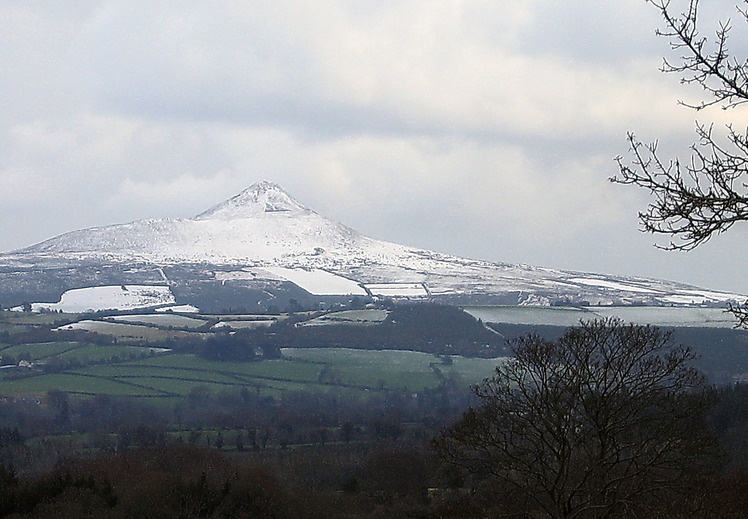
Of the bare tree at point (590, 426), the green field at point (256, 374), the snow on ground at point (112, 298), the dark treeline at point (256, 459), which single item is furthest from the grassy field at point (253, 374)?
the bare tree at point (590, 426)

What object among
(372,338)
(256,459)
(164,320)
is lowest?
(256,459)

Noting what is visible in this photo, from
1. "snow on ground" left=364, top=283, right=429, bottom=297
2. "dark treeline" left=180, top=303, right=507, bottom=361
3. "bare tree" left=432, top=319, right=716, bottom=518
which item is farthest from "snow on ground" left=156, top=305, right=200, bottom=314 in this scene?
"bare tree" left=432, top=319, right=716, bottom=518

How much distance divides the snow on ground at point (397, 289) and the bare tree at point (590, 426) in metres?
151

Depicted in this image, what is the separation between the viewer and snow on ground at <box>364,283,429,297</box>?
17750 centimetres

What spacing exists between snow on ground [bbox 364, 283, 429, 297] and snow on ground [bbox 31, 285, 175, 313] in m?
38.5

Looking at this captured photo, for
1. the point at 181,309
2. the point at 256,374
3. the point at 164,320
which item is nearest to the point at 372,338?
the point at 256,374

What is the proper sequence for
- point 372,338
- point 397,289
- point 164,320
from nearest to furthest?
point 372,338, point 164,320, point 397,289

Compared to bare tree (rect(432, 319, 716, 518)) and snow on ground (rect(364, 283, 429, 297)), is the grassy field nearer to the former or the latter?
bare tree (rect(432, 319, 716, 518))

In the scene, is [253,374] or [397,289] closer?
[253,374]

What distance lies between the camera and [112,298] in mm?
155000

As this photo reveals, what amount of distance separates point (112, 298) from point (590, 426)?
461 ft

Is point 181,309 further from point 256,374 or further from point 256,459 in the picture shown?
point 256,459

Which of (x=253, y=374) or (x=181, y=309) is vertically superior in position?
(x=181, y=309)

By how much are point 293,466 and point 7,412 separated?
32693 mm
